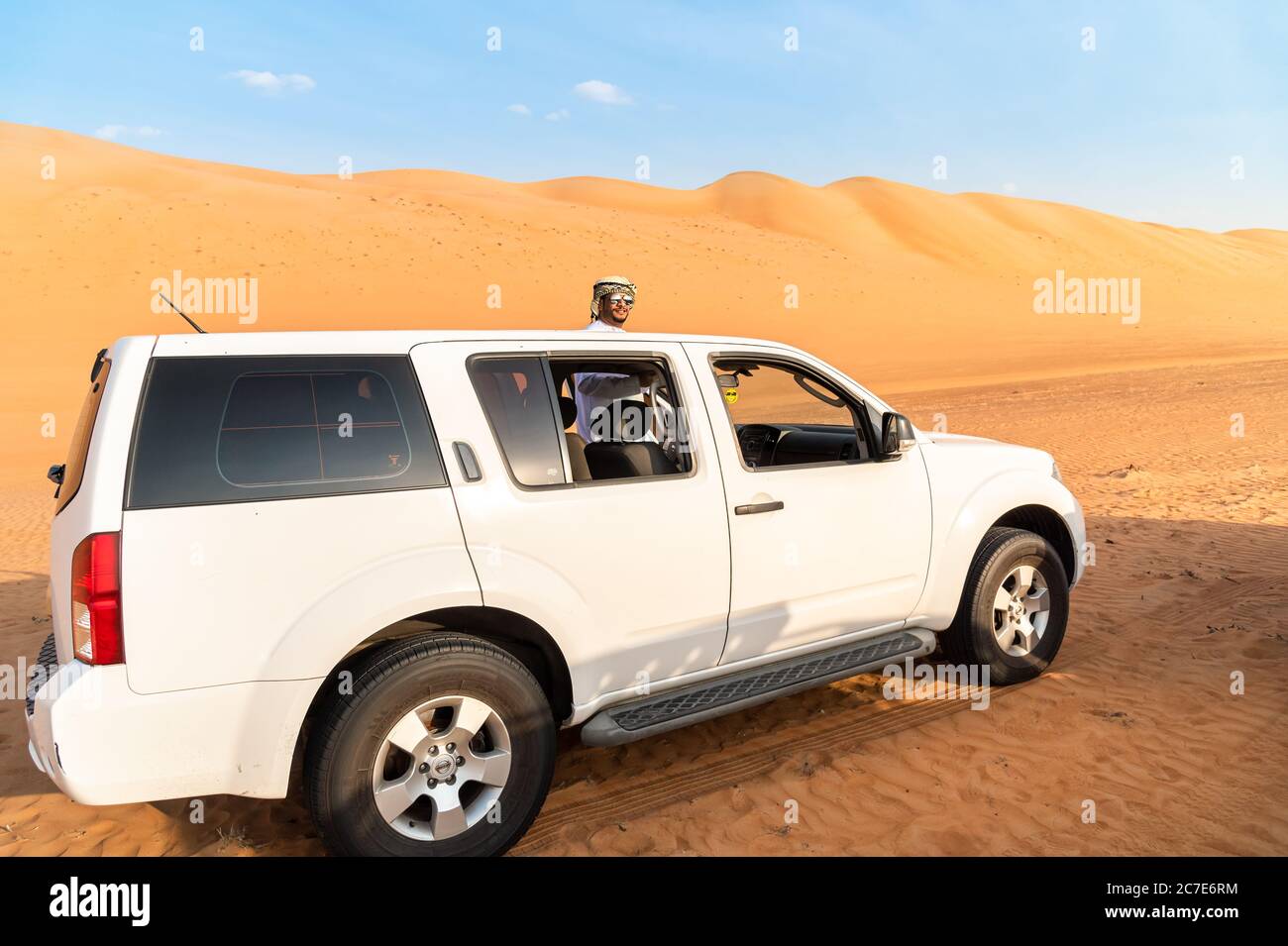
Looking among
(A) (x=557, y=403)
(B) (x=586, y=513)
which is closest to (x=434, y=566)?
(B) (x=586, y=513)

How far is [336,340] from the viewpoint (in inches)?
128

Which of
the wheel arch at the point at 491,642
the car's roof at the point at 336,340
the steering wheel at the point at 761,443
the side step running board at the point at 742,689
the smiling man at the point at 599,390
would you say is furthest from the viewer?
the steering wheel at the point at 761,443

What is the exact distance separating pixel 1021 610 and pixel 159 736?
4358 millimetres

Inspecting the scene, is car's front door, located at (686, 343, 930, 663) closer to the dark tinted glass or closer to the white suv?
the white suv

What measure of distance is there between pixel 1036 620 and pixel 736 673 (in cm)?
218

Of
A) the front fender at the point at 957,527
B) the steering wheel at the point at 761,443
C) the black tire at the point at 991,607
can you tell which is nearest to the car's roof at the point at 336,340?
the steering wheel at the point at 761,443

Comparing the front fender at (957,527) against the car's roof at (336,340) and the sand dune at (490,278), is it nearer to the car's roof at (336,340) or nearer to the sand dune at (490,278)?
the car's roof at (336,340)

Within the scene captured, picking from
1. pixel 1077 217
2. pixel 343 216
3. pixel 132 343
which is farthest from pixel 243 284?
pixel 1077 217

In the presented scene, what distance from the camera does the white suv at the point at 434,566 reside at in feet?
9.16

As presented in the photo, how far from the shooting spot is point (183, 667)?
2.79 metres

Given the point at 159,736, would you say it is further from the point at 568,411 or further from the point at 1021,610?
the point at 1021,610

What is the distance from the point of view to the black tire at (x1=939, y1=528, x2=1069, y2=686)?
4773 millimetres

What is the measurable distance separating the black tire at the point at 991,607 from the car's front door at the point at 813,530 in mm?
468
